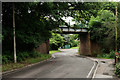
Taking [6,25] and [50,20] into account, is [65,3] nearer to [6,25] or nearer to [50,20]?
[50,20]

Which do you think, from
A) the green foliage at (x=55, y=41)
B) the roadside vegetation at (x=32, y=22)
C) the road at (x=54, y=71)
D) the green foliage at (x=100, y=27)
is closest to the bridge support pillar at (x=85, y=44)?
the green foliage at (x=100, y=27)

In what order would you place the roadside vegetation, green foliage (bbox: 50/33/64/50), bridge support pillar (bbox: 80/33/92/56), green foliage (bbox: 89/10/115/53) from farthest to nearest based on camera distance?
1. green foliage (bbox: 50/33/64/50)
2. bridge support pillar (bbox: 80/33/92/56)
3. green foliage (bbox: 89/10/115/53)
4. the roadside vegetation

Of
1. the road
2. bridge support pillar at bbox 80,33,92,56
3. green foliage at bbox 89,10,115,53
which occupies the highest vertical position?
green foliage at bbox 89,10,115,53

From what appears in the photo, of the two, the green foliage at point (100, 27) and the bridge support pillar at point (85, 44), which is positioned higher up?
the green foliage at point (100, 27)

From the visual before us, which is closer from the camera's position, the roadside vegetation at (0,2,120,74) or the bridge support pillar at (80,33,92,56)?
A: the roadside vegetation at (0,2,120,74)

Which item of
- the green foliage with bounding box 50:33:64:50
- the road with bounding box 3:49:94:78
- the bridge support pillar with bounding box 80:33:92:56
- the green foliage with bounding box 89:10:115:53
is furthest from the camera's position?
the green foliage with bounding box 50:33:64:50

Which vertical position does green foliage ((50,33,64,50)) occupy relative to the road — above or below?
above

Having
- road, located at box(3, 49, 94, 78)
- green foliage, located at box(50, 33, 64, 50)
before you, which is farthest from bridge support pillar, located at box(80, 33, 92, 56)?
green foliage, located at box(50, 33, 64, 50)

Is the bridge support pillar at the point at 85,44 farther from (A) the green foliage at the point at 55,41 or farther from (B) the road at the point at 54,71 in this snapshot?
(A) the green foliage at the point at 55,41

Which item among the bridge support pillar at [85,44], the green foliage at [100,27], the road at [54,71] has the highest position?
the green foliage at [100,27]

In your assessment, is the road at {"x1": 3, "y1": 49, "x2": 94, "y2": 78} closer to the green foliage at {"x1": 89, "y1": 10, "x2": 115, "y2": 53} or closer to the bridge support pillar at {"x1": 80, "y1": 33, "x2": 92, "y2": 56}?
the green foliage at {"x1": 89, "y1": 10, "x2": 115, "y2": 53}

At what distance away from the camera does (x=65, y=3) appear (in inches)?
675

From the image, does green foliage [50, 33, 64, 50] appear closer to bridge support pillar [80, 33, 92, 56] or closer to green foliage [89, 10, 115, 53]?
bridge support pillar [80, 33, 92, 56]

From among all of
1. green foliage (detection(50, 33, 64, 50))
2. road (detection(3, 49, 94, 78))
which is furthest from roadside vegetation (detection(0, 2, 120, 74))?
green foliage (detection(50, 33, 64, 50))
